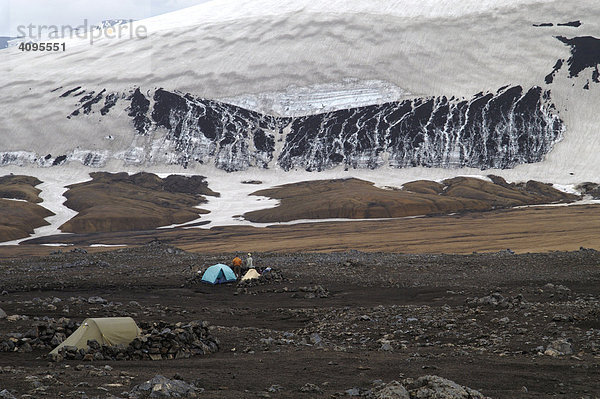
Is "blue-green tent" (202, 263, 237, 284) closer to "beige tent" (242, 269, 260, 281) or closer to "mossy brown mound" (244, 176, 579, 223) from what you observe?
"beige tent" (242, 269, 260, 281)

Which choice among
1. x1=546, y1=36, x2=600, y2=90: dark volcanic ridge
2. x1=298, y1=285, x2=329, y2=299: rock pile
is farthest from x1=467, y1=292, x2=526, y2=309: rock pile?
x1=546, y1=36, x2=600, y2=90: dark volcanic ridge

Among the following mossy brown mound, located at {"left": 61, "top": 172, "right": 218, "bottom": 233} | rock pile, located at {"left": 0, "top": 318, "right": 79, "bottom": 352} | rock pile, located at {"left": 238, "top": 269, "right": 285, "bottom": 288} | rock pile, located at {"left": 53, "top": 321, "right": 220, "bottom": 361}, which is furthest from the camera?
mossy brown mound, located at {"left": 61, "top": 172, "right": 218, "bottom": 233}

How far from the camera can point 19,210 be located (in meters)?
109

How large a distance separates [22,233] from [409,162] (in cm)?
10305

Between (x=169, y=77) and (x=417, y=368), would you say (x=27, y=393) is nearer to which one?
(x=417, y=368)

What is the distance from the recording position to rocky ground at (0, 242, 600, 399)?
999cm

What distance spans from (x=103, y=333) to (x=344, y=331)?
281 inches

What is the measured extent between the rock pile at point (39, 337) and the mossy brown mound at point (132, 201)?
91448mm

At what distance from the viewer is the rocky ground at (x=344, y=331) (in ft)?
32.8

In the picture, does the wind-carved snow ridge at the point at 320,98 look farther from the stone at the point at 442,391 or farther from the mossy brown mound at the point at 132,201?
the stone at the point at 442,391

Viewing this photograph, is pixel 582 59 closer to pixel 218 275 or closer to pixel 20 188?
pixel 20 188

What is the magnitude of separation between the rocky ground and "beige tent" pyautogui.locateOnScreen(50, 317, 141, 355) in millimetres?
703

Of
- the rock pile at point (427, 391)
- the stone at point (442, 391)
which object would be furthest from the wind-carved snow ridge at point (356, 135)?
the stone at point (442, 391)

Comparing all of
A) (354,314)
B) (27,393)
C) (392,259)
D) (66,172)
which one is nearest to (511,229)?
(392,259)
